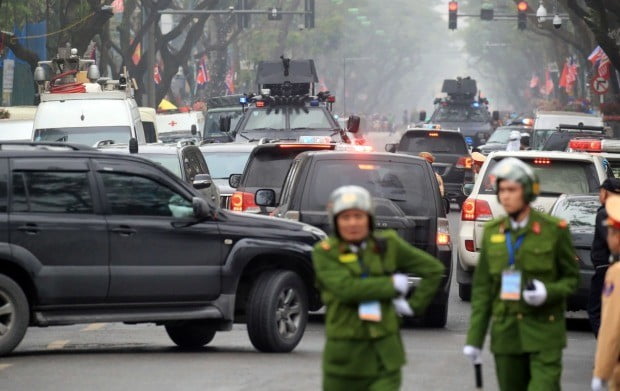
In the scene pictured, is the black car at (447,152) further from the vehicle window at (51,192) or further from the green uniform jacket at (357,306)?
the green uniform jacket at (357,306)

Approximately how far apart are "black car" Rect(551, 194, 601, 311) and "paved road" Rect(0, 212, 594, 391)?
38 cm

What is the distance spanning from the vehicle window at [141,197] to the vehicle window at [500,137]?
116 feet

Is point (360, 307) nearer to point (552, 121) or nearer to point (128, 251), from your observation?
point (128, 251)

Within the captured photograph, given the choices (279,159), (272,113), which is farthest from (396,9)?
(279,159)

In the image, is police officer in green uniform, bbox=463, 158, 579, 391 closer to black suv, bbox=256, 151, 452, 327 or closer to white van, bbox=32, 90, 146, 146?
black suv, bbox=256, 151, 452, 327

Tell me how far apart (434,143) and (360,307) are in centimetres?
2874

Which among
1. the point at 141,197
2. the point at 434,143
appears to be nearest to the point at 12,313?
the point at 141,197

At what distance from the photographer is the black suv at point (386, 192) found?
49.6ft

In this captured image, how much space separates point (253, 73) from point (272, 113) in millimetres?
54117

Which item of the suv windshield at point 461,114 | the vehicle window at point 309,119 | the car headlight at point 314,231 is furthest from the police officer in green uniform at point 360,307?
the suv windshield at point 461,114

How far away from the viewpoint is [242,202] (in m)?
19.3

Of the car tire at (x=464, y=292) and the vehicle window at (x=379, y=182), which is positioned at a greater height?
the vehicle window at (x=379, y=182)

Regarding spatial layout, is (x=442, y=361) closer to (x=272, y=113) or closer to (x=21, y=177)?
Result: (x=21, y=177)

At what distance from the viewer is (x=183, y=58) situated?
2379 inches
